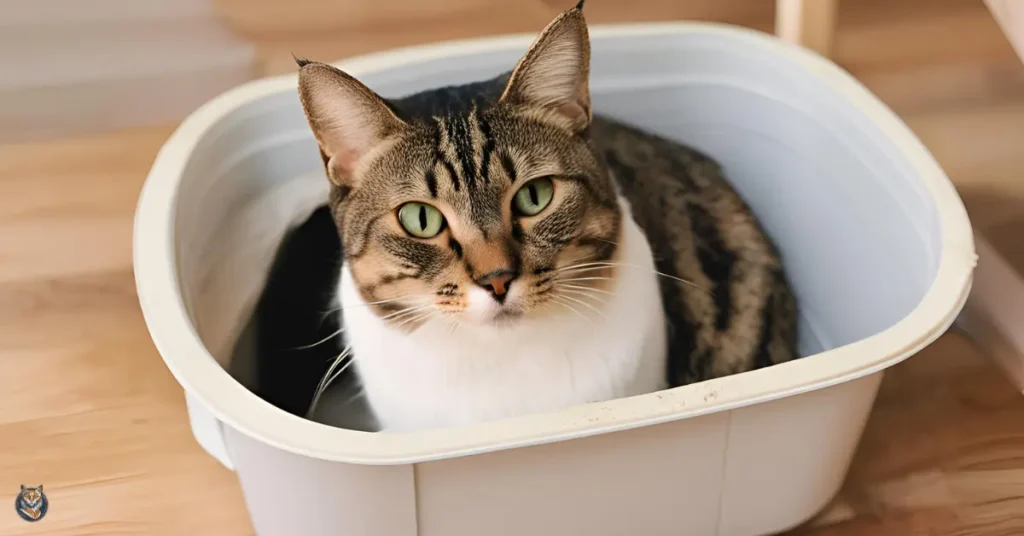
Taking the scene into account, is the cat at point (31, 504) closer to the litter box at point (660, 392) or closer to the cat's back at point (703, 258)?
the litter box at point (660, 392)

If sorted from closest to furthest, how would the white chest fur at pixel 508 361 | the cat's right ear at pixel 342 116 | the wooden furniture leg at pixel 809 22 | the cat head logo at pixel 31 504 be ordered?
the cat's right ear at pixel 342 116
the white chest fur at pixel 508 361
the cat head logo at pixel 31 504
the wooden furniture leg at pixel 809 22

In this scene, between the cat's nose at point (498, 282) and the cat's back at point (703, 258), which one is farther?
the cat's back at point (703, 258)

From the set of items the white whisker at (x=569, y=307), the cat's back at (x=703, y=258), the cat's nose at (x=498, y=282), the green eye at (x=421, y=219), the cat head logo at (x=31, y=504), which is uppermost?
the green eye at (x=421, y=219)

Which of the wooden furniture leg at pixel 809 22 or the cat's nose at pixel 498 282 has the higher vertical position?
the cat's nose at pixel 498 282

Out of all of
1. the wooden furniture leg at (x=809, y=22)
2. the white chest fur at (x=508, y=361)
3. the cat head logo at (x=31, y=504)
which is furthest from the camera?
the wooden furniture leg at (x=809, y=22)

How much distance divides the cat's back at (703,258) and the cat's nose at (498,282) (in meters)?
0.41

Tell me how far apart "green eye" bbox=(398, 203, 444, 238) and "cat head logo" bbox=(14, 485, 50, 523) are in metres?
0.70

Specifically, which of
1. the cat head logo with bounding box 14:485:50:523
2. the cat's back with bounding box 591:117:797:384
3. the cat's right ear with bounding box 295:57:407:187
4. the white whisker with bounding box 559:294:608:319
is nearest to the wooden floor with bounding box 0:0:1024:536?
the cat head logo with bounding box 14:485:50:523

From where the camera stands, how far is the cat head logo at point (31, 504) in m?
1.34

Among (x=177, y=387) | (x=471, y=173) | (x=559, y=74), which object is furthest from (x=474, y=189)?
(x=177, y=387)

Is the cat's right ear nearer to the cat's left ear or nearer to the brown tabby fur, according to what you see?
the brown tabby fur

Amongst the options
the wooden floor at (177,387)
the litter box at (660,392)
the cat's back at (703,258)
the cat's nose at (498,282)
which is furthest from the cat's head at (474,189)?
the wooden floor at (177,387)

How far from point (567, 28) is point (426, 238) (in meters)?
0.27

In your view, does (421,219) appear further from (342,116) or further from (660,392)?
(660,392)
